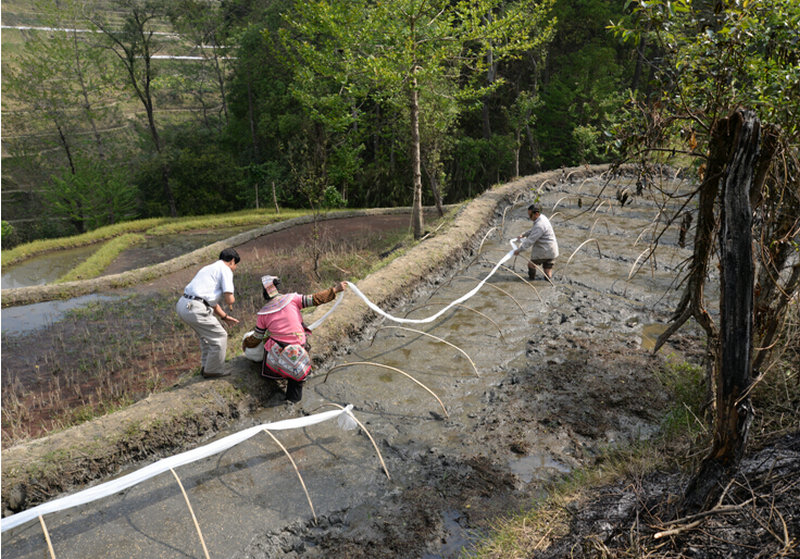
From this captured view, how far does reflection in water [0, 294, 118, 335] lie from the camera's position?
1290cm

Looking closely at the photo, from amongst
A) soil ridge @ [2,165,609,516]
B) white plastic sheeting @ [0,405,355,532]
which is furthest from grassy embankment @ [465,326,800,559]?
soil ridge @ [2,165,609,516]

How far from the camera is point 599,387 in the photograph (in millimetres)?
6988

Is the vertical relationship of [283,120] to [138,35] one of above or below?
below

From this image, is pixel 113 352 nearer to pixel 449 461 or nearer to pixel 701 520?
pixel 449 461

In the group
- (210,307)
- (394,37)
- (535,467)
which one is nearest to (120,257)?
(394,37)

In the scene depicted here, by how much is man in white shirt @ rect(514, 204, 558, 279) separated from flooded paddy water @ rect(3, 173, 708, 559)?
1.32 m

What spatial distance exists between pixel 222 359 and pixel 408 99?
436 inches

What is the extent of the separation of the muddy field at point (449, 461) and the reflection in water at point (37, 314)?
349 inches

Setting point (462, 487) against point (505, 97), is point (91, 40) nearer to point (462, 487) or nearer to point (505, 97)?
point (505, 97)

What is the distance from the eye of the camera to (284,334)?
6.56m

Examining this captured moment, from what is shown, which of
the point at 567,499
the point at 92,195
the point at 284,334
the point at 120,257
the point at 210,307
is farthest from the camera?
the point at 92,195

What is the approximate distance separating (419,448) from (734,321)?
3.52 meters

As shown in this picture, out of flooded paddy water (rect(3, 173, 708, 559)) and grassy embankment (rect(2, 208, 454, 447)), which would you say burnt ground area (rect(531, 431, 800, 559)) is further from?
grassy embankment (rect(2, 208, 454, 447))

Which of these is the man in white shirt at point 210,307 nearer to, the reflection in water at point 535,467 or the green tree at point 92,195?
the reflection in water at point 535,467
